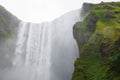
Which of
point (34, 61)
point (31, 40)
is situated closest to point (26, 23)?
point (31, 40)

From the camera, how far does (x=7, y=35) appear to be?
80.7 meters

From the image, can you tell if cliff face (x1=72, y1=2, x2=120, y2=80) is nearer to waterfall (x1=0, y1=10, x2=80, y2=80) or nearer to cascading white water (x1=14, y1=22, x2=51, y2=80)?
waterfall (x1=0, y1=10, x2=80, y2=80)

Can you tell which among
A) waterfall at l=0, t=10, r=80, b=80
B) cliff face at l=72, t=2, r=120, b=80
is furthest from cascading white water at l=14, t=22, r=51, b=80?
cliff face at l=72, t=2, r=120, b=80

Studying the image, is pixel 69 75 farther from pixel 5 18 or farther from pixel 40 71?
pixel 5 18

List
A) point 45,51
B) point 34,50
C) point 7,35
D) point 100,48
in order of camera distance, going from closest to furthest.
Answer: point 100,48
point 45,51
point 34,50
point 7,35

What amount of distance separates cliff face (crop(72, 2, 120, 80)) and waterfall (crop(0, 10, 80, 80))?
1758 centimetres

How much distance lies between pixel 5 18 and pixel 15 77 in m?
22.3

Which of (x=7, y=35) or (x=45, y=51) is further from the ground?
(x=7, y=35)

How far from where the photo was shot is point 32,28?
89125 millimetres

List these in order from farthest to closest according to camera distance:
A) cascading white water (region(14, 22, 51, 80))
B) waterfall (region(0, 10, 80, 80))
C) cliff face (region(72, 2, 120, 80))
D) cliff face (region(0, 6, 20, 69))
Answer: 1. cliff face (region(0, 6, 20, 69))
2. cascading white water (region(14, 22, 51, 80))
3. waterfall (region(0, 10, 80, 80))
4. cliff face (region(72, 2, 120, 80))

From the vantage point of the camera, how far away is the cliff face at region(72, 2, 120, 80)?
34344 mm

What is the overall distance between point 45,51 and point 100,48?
3819 cm

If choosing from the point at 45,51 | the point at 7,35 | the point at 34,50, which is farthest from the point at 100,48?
the point at 7,35

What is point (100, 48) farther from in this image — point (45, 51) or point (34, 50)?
point (34, 50)
